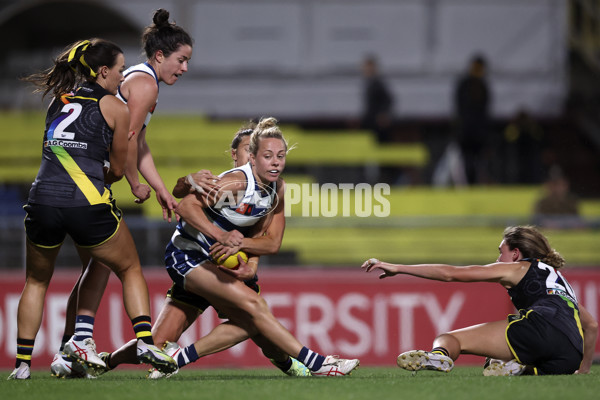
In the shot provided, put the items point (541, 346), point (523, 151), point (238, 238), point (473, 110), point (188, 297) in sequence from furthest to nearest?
point (523, 151), point (473, 110), point (188, 297), point (541, 346), point (238, 238)

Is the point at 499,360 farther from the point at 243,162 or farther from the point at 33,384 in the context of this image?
the point at 33,384

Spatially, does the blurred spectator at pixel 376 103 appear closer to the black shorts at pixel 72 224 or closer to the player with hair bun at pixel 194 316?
the player with hair bun at pixel 194 316

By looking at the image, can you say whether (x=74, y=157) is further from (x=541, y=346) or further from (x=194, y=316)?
(x=541, y=346)

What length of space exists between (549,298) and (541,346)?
338 mm

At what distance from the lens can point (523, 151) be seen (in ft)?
45.1

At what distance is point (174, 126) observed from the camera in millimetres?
14234

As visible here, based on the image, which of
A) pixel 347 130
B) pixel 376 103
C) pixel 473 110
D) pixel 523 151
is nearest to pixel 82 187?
pixel 473 110

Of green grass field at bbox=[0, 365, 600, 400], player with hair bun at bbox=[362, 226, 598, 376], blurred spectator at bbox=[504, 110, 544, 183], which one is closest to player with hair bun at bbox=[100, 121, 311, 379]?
green grass field at bbox=[0, 365, 600, 400]

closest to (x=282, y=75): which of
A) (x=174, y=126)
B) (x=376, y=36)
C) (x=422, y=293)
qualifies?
(x=376, y=36)

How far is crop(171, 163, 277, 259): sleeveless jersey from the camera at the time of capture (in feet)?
18.4

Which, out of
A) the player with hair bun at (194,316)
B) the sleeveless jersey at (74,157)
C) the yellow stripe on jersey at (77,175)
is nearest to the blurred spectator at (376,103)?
the player with hair bun at (194,316)

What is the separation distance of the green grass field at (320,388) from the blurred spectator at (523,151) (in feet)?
27.6

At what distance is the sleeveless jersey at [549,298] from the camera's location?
228 inches

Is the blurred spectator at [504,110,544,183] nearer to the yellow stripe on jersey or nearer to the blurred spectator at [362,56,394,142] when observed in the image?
the blurred spectator at [362,56,394,142]
